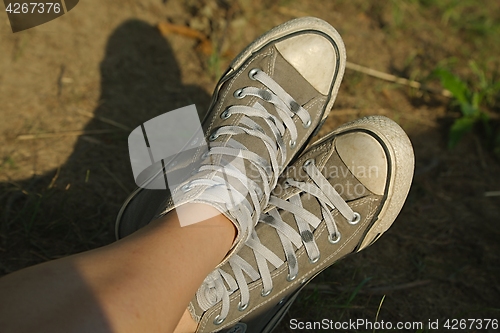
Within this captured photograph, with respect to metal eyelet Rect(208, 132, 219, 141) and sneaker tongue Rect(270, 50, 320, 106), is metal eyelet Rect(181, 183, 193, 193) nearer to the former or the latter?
metal eyelet Rect(208, 132, 219, 141)

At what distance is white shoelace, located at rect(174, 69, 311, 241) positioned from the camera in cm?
143

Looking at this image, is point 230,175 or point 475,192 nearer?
point 230,175

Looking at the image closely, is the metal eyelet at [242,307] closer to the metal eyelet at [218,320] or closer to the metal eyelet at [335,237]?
the metal eyelet at [218,320]

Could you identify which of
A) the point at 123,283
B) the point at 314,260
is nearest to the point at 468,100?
the point at 314,260

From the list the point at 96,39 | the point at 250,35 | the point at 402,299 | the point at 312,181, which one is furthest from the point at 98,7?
the point at 402,299

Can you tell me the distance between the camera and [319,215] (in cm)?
171

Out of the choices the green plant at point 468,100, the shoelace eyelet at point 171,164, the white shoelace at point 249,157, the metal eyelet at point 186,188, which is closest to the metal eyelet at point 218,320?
the white shoelace at point 249,157

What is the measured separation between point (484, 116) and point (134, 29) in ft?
5.84

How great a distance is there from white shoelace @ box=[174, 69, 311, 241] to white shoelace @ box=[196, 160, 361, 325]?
90 mm

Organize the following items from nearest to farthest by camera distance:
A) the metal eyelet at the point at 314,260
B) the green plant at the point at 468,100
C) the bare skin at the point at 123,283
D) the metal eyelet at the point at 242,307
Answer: the bare skin at the point at 123,283 < the metal eyelet at the point at 242,307 < the metal eyelet at the point at 314,260 < the green plant at the point at 468,100

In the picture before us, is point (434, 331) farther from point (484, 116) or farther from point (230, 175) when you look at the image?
point (484, 116)

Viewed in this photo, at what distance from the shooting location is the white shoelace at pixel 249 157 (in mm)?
1433

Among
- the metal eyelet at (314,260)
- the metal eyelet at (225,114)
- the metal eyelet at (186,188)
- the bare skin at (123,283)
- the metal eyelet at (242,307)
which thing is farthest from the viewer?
the metal eyelet at (225,114)

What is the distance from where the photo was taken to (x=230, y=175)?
1502 mm
